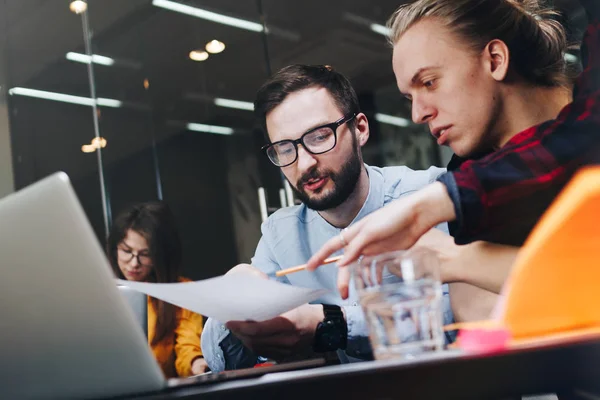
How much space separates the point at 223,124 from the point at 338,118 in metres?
0.75

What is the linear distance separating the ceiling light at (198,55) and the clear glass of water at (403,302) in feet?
7.04

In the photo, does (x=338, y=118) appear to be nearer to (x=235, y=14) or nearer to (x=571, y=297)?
(x=235, y=14)

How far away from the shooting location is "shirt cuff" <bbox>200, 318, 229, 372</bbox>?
166 cm

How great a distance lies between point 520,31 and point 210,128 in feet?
4.65

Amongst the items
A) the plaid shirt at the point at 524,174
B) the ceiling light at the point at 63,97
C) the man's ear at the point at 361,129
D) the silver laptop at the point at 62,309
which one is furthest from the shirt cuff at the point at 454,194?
the ceiling light at the point at 63,97

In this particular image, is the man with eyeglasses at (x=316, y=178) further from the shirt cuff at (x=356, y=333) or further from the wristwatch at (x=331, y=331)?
the wristwatch at (x=331, y=331)

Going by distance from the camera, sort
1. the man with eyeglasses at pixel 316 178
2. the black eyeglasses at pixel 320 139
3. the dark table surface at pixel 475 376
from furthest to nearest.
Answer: the black eyeglasses at pixel 320 139
the man with eyeglasses at pixel 316 178
the dark table surface at pixel 475 376

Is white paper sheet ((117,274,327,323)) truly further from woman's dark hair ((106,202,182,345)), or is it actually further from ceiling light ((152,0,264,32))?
ceiling light ((152,0,264,32))

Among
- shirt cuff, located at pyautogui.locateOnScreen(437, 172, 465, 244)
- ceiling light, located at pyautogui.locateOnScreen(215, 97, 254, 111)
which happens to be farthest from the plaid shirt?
ceiling light, located at pyautogui.locateOnScreen(215, 97, 254, 111)

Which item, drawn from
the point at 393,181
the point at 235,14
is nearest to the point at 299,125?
the point at 393,181

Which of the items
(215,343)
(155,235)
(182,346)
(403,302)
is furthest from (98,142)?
(403,302)

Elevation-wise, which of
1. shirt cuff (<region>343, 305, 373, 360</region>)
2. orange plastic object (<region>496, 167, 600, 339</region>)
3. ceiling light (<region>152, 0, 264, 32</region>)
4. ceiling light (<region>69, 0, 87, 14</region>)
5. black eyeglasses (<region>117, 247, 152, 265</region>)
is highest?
ceiling light (<region>69, 0, 87, 14</region>)

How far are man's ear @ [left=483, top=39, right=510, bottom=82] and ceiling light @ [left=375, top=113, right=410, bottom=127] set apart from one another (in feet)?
1.20

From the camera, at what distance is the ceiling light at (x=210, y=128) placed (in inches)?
99.5
